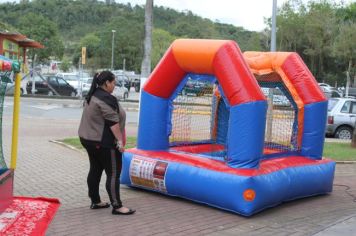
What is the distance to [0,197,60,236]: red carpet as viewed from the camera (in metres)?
5.48

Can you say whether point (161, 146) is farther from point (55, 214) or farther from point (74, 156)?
point (74, 156)

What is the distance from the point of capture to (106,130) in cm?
662

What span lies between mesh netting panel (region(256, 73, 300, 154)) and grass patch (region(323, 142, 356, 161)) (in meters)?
3.60

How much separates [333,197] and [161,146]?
2.83m

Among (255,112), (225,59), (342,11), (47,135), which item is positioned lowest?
(47,135)

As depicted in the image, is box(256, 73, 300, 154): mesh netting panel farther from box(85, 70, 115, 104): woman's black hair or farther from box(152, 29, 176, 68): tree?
box(152, 29, 176, 68): tree

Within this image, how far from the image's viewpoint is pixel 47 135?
50.2ft

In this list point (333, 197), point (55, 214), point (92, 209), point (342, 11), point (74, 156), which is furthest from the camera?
point (342, 11)

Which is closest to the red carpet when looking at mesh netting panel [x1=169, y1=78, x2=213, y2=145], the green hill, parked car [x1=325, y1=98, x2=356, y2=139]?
mesh netting panel [x1=169, y1=78, x2=213, y2=145]

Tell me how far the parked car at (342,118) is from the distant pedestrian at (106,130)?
1215 centimetres

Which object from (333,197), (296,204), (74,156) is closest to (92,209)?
(296,204)

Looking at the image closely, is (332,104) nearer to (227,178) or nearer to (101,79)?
(227,178)

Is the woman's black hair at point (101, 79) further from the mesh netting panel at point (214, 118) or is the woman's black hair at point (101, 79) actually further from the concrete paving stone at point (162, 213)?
the mesh netting panel at point (214, 118)

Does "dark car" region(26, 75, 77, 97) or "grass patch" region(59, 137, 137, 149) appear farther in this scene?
"dark car" region(26, 75, 77, 97)
